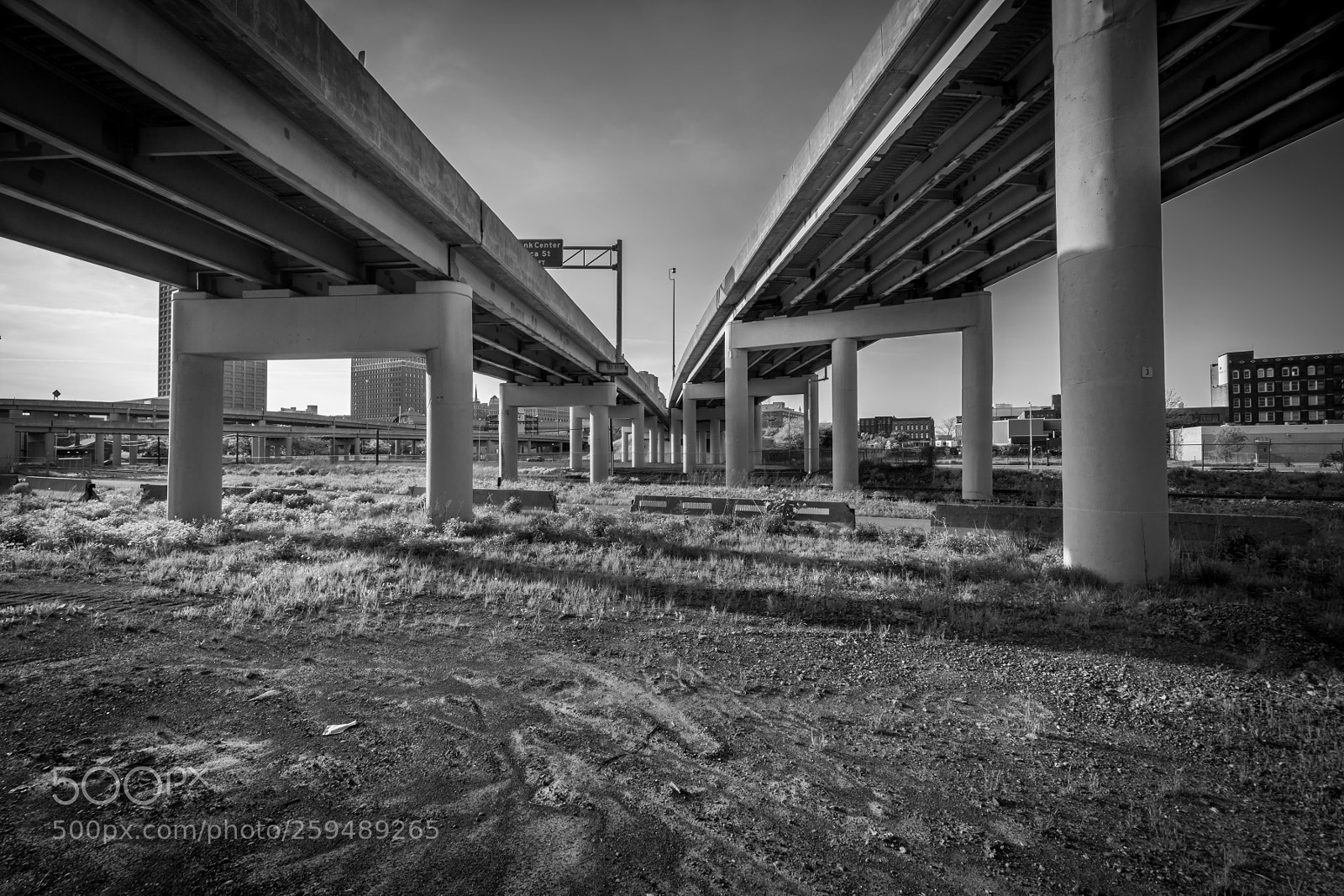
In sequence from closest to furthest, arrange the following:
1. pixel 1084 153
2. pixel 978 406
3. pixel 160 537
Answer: pixel 1084 153 → pixel 160 537 → pixel 978 406

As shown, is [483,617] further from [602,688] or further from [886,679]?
[886,679]

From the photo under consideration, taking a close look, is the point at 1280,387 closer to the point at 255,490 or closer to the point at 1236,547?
the point at 1236,547

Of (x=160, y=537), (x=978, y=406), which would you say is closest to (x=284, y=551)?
(x=160, y=537)

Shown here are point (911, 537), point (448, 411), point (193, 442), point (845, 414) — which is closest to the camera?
point (911, 537)

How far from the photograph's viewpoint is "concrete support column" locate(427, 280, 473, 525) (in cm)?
1448

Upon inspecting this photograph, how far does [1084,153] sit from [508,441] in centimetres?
3721

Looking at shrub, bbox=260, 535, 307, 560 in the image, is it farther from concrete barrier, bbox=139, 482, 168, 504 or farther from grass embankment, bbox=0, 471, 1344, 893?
concrete barrier, bbox=139, 482, 168, 504

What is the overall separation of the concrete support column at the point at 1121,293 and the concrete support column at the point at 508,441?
112 ft

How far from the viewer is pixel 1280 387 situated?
360 ft

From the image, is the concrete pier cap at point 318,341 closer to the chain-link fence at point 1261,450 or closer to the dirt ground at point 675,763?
the dirt ground at point 675,763

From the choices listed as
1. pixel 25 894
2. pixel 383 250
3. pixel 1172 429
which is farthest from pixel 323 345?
pixel 1172 429

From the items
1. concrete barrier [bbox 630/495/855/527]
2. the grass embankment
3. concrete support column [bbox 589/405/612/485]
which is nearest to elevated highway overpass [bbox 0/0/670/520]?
concrete barrier [bbox 630/495/855/527]

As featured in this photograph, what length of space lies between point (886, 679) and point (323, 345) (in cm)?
1434

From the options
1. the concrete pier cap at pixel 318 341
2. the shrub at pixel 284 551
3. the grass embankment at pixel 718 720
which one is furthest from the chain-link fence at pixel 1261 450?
the shrub at pixel 284 551
